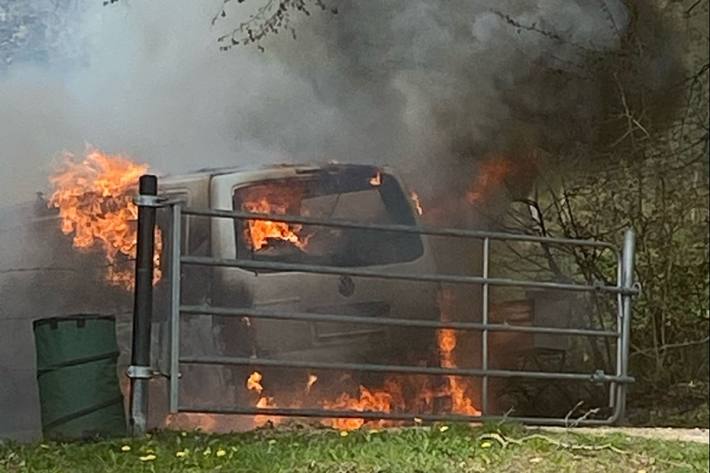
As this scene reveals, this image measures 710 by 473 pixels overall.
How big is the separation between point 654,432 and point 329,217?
1.07 m

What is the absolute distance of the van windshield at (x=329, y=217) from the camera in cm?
255

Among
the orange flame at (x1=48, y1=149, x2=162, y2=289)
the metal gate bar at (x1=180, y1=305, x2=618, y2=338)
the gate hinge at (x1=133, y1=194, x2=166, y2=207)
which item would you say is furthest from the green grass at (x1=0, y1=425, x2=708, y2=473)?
the gate hinge at (x1=133, y1=194, x2=166, y2=207)

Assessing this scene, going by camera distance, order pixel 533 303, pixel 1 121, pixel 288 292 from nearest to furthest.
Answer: pixel 1 121 → pixel 288 292 → pixel 533 303

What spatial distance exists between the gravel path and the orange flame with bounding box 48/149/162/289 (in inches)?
46.1

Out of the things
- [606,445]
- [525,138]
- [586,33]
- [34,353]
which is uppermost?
[586,33]

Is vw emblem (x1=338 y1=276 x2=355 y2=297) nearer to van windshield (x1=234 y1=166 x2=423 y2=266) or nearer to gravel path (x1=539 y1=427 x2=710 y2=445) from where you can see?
van windshield (x1=234 y1=166 x2=423 y2=266)

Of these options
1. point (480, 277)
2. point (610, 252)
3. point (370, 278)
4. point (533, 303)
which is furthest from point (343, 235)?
point (610, 252)

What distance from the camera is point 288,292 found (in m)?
2.55

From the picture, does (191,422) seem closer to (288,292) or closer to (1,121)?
(288,292)

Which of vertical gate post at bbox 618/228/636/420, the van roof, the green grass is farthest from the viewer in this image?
vertical gate post at bbox 618/228/636/420

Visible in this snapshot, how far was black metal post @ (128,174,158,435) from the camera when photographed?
2.41 m

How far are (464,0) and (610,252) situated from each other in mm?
811

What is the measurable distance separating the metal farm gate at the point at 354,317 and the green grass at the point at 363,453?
113 millimetres

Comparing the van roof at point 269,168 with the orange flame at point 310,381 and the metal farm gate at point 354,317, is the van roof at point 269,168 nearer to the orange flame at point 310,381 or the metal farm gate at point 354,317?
the metal farm gate at point 354,317
